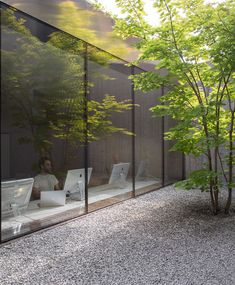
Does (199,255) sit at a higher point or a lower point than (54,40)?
lower

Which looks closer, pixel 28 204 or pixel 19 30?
pixel 19 30

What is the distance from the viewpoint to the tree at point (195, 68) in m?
4.94

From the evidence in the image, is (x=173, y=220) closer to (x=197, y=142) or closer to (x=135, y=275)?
(x=197, y=142)

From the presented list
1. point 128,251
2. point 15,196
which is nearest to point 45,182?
point 15,196

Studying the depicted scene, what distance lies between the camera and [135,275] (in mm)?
3258

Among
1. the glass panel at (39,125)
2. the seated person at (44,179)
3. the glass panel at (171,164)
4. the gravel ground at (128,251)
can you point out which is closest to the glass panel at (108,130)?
the glass panel at (39,125)

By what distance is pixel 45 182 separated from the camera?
5090mm

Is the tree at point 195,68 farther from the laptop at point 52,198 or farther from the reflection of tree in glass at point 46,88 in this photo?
the laptop at point 52,198

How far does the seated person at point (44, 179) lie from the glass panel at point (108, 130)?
107 centimetres

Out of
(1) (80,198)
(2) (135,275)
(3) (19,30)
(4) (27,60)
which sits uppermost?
(3) (19,30)

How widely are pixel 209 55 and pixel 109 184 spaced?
3.35m

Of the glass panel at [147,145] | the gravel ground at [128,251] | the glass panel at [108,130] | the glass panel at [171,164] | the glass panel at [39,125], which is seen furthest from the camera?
the glass panel at [171,164]

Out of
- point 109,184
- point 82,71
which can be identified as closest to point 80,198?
point 109,184

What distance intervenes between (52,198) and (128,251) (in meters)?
1.84
